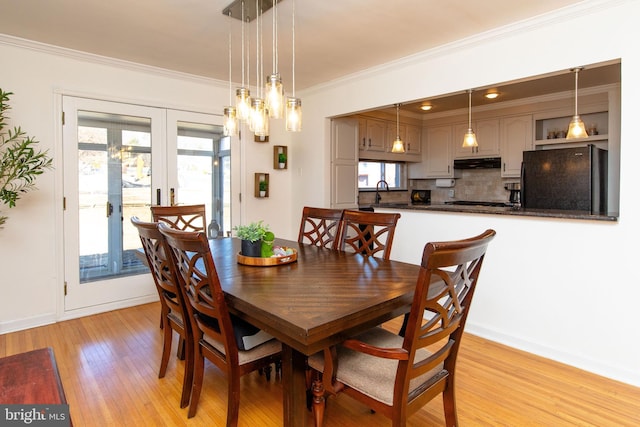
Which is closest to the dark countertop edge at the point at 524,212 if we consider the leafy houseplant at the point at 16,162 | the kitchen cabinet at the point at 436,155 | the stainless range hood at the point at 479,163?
the stainless range hood at the point at 479,163

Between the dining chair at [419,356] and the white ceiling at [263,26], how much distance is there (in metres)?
1.88

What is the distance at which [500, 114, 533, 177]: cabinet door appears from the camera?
15.5 ft

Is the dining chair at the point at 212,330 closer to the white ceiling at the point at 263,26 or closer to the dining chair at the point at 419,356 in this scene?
the dining chair at the point at 419,356

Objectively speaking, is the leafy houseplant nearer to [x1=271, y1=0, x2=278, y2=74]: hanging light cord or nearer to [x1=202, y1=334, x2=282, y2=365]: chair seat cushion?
[x1=271, y1=0, x2=278, y2=74]: hanging light cord

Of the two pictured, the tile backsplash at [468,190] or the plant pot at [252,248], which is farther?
the tile backsplash at [468,190]

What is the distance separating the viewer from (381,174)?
5848 millimetres

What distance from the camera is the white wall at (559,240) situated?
90.7 inches

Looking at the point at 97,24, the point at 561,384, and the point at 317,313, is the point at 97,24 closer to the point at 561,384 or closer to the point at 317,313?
the point at 317,313

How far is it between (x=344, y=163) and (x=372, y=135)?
87cm

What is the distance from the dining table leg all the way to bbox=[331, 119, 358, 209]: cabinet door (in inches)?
119

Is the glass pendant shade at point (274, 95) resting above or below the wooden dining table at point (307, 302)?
above

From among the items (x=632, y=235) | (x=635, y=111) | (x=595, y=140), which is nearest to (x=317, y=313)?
(x=632, y=235)

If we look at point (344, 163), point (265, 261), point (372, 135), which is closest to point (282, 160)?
point (344, 163)

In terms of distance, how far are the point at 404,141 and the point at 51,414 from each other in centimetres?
526
